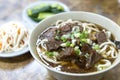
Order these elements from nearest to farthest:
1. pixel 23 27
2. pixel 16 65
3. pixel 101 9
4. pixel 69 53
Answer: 1. pixel 69 53
2. pixel 16 65
3. pixel 23 27
4. pixel 101 9

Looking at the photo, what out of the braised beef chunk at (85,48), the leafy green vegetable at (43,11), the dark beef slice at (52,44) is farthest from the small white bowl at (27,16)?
the braised beef chunk at (85,48)

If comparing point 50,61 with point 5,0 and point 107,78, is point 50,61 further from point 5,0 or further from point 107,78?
point 5,0

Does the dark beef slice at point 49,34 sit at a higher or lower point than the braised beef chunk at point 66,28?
lower

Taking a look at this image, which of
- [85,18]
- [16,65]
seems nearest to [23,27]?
[16,65]

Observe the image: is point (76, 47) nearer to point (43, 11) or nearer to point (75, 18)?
point (75, 18)

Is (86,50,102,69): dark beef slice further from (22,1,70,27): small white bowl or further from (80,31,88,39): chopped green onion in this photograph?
(22,1,70,27): small white bowl

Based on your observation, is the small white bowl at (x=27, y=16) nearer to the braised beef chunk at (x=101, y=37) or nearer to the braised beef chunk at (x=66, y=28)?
the braised beef chunk at (x=66, y=28)

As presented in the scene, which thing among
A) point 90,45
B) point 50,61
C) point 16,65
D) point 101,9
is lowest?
point 16,65

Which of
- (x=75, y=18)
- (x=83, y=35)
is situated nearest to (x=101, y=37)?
(x=83, y=35)
